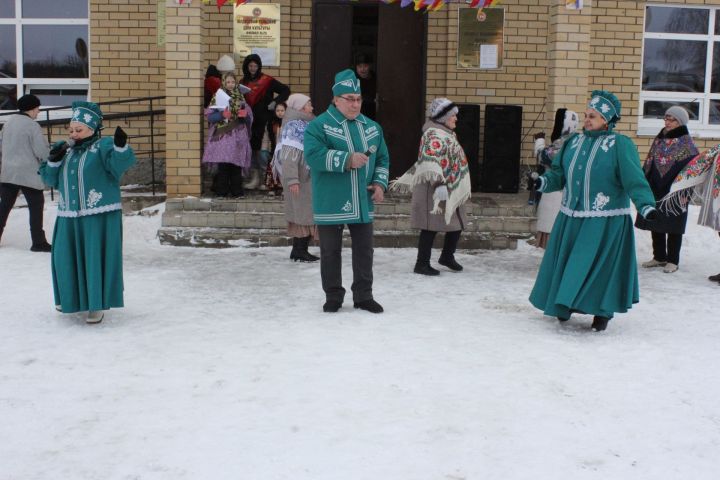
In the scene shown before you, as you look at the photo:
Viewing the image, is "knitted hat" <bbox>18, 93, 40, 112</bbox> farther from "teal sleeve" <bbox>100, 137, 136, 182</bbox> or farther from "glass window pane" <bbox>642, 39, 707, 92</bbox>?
"glass window pane" <bbox>642, 39, 707, 92</bbox>

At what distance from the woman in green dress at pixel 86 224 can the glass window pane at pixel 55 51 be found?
615 centimetres

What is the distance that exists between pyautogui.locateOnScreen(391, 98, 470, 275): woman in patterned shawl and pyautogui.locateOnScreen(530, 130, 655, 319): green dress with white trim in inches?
75.8

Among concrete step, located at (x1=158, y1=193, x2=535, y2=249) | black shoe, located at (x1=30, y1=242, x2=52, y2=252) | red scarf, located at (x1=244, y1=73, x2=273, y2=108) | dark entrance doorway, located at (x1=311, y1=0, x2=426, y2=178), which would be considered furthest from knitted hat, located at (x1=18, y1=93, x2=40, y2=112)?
dark entrance doorway, located at (x1=311, y1=0, x2=426, y2=178)

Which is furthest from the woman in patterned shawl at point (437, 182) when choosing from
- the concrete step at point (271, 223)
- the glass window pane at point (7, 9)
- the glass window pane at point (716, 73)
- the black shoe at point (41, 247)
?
the glass window pane at point (7, 9)

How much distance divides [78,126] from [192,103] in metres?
3.84

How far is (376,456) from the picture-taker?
3.81 m

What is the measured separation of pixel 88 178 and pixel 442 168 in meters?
3.15

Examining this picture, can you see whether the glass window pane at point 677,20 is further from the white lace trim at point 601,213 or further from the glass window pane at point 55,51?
the glass window pane at point 55,51

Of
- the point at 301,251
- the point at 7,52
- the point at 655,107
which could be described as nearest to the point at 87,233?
the point at 301,251

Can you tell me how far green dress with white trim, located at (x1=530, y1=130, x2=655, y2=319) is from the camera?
577 cm

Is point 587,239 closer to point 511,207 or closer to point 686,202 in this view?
point 686,202

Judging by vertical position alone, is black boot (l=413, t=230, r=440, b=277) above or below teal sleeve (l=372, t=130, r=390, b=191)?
below

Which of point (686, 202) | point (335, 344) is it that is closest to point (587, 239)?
point (335, 344)

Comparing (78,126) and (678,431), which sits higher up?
(78,126)
